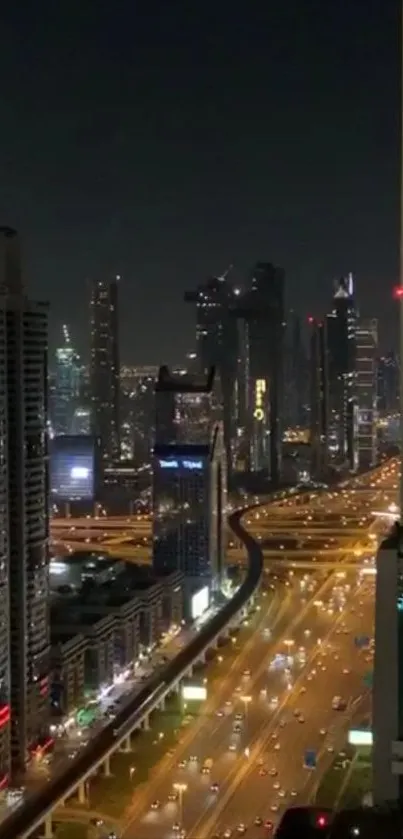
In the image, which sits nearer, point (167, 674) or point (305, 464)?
point (167, 674)

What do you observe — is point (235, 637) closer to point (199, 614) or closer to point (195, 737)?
point (199, 614)

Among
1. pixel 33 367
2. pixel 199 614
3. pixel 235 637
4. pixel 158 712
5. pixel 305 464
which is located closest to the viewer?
pixel 33 367

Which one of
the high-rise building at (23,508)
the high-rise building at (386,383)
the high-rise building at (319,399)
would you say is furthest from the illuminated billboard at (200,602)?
the high-rise building at (386,383)

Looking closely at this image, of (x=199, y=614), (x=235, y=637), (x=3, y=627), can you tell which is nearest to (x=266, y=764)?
(x=3, y=627)

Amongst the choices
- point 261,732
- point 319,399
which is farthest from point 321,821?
point 319,399

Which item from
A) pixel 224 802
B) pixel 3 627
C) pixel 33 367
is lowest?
pixel 224 802

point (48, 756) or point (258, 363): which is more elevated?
point (258, 363)

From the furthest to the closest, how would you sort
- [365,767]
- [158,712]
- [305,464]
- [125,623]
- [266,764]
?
[305,464] < [125,623] < [158,712] < [266,764] < [365,767]
